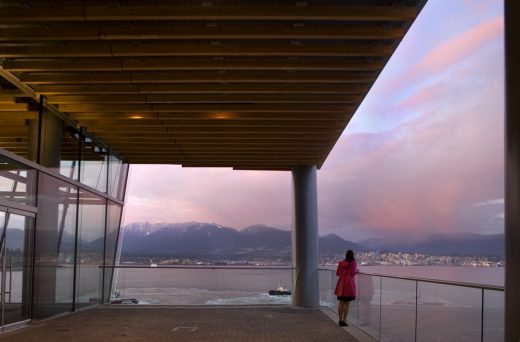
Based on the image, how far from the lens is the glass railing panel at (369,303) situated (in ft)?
31.1

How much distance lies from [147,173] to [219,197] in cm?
408

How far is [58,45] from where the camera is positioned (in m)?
8.36

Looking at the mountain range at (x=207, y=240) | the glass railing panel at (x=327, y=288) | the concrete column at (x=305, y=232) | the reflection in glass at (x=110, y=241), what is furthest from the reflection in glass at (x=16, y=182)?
the mountain range at (x=207, y=240)

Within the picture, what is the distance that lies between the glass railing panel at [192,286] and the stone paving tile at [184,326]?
3.44 ft

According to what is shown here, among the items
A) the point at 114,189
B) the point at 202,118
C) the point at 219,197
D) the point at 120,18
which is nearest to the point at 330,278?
the point at 202,118

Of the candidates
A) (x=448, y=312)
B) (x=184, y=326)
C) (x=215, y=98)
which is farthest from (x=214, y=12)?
(x=184, y=326)

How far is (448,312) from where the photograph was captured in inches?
252

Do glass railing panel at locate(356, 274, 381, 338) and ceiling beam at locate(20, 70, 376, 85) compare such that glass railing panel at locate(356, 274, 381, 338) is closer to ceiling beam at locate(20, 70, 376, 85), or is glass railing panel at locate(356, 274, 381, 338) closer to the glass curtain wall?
ceiling beam at locate(20, 70, 376, 85)

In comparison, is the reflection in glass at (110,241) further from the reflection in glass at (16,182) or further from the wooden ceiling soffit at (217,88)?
the wooden ceiling soffit at (217,88)

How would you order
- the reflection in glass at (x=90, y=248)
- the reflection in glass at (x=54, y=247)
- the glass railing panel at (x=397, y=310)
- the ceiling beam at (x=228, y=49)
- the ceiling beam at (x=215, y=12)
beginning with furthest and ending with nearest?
the reflection in glass at (x=90, y=248) < the reflection in glass at (x=54, y=247) < the ceiling beam at (x=228, y=49) < the glass railing panel at (x=397, y=310) < the ceiling beam at (x=215, y=12)

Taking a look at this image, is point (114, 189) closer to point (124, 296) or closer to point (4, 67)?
point (124, 296)

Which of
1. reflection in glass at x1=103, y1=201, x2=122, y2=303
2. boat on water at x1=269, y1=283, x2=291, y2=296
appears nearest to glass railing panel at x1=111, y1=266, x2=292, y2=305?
boat on water at x1=269, y1=283, x2=291, y2=296

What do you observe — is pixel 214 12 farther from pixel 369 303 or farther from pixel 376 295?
pixel 369 303

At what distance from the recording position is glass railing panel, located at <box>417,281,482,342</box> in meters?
5.75
